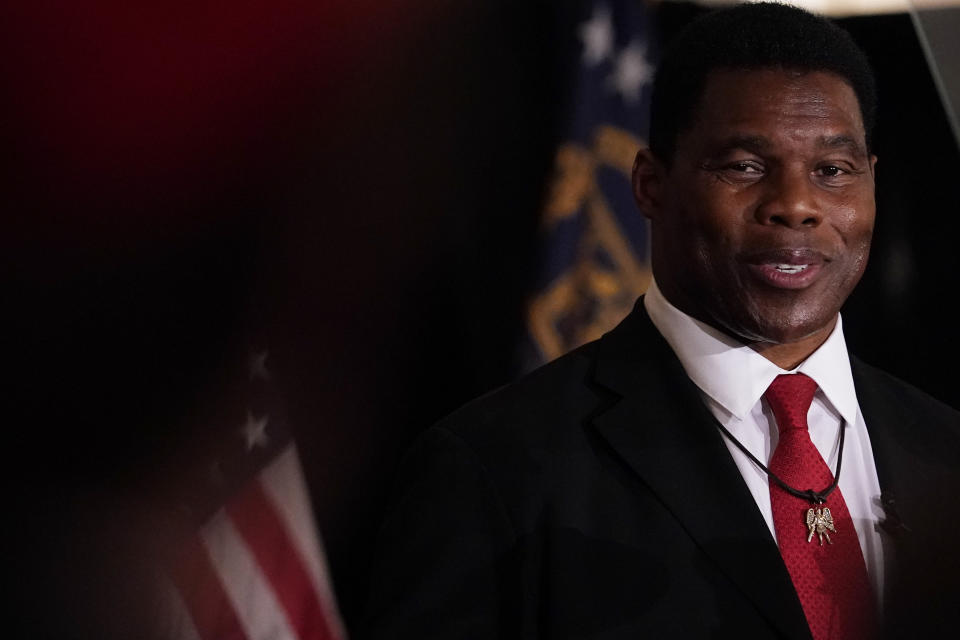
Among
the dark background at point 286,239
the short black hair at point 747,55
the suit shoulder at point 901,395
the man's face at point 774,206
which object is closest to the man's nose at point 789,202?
the man's face at point 774,206

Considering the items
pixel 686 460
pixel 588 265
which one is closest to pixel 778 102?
pixel 686 460

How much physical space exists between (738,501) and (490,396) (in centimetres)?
25

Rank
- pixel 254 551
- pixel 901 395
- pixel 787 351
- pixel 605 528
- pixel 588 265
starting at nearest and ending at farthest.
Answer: pixel 605 528
pixel 787 351
pixel 901 395
pixel 254 551
pixel 588 265

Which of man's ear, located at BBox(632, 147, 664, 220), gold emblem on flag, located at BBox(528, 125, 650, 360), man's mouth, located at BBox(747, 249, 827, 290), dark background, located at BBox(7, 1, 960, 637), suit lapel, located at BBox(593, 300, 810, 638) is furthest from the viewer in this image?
gold emblem on flag, located at BBox(528, 125, 650, 360)

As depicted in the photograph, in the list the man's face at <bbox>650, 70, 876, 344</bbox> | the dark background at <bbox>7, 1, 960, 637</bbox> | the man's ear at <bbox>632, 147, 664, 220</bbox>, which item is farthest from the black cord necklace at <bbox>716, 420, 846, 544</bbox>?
the dark background at <bbox>7, 1, 960, 637</bbox>

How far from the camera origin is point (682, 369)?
1.05m

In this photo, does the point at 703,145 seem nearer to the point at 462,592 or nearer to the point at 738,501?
the point at 738,501

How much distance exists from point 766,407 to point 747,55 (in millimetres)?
331

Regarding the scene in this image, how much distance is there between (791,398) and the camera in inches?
40.4

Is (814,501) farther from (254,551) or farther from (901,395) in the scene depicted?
(254,551)

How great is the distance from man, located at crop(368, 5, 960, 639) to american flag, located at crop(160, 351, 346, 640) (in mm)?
389

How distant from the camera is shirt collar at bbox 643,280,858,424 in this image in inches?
40.4

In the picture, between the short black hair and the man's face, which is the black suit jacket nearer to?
the man's face

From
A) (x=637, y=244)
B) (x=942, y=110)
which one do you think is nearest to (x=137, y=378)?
(x=637, y=244)
